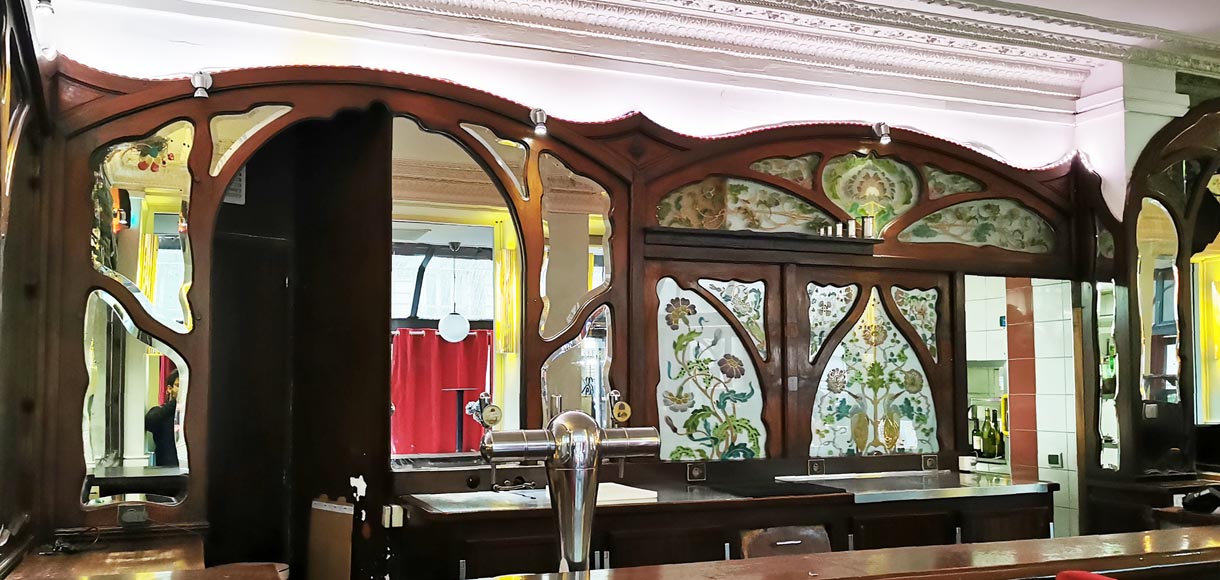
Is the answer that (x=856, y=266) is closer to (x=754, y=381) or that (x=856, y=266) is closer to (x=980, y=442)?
(x=754, y=381)

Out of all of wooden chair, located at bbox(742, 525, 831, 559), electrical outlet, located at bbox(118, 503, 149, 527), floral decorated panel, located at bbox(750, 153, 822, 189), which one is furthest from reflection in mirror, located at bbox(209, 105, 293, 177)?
wooden chair, located at bbox(742, 525, 831, 559)

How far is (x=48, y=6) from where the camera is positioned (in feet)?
11.0

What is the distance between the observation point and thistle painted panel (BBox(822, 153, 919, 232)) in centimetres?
521

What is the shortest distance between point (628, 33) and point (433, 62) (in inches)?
35.0

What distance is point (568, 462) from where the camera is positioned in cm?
187

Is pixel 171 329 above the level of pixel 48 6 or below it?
below

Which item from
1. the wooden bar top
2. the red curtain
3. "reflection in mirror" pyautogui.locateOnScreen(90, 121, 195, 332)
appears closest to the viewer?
the wooden bar top

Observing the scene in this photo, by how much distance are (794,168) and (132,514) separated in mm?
3215

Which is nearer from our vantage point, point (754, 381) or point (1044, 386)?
point (754, 381)

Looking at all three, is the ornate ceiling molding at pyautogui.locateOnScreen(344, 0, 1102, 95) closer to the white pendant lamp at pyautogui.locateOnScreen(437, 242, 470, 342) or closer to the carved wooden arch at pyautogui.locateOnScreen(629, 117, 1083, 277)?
the carved wooden arch at pyautogui.locateOnScreen(629, 117, 1083, 277)

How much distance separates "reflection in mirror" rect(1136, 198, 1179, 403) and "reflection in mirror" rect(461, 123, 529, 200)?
3.16m

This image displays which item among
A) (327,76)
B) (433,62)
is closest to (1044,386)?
(433,62)

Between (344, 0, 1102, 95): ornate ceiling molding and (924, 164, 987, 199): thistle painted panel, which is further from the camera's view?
(924, 164, 987, 199): thistle painted panel

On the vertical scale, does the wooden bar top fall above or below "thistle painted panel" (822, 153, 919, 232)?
below
